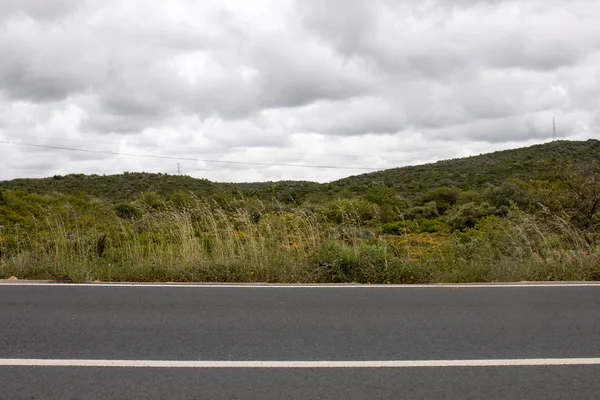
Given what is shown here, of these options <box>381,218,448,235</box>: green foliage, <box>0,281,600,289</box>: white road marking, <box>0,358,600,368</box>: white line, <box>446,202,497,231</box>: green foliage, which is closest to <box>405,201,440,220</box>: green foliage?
<box>446,202,497,231</box>: green foliage

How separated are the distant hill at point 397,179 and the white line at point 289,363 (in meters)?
44.7

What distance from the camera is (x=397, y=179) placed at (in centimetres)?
6494

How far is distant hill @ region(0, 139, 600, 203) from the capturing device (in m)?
53.6

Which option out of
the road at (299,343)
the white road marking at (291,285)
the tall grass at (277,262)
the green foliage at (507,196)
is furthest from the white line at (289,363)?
the green foliage at (507,196)

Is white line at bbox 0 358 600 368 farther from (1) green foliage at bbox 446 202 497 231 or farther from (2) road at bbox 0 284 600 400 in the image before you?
(1) green foliage at bbox 446 202 497 231

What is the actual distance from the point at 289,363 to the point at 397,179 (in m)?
61.0

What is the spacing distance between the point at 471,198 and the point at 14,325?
32.7 m

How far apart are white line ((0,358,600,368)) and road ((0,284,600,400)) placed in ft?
0.06

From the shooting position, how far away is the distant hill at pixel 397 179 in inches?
2111

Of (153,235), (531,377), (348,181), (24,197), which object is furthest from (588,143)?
(531,377)

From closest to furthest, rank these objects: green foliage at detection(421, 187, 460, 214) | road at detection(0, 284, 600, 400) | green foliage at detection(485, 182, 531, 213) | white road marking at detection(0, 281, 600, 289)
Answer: road at detection(0, 284, 600, 400), white road marking at detection(0, 281, 600, 289), green foliage at detection(485, 182, 531, 213), green foliage at detection(421, 187, 460, 214)

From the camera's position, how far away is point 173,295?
27.1 ft

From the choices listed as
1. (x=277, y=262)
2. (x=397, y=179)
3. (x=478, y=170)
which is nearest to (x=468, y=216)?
(x=277, y=262)

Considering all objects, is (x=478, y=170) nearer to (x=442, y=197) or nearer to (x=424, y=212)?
(x=442, y=197)
